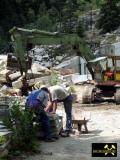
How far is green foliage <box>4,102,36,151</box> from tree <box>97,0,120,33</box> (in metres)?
42.4

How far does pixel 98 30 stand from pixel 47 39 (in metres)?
31.9

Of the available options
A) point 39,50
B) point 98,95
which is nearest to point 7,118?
point 98,95

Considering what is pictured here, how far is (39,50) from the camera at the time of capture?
45.1 meters

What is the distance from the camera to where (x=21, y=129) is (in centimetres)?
1317

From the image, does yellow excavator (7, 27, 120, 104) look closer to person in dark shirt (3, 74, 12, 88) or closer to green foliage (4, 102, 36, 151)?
person in dark shirt (3, 74, 12, 88)

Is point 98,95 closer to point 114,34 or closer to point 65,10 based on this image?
point 114,34

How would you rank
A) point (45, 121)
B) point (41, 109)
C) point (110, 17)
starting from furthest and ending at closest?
point (110, 17) → point (45, 121) → point (41, 109)

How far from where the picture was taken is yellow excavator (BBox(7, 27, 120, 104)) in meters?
23.8

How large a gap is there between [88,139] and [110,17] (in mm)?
41792

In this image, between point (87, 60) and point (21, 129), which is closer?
point (21, 129)

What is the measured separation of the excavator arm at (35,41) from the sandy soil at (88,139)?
488 cm

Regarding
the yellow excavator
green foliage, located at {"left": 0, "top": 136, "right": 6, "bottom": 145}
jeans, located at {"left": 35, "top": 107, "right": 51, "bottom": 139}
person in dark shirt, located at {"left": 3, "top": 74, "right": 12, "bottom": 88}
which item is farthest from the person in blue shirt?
person in dark shirt, located at {"left": 3, "top": 74, "right": 12, "bottom": 88}

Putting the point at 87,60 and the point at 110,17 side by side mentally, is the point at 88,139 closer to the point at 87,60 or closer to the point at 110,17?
the point at 87,60

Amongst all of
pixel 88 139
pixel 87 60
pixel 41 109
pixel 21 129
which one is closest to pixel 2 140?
pixel 21 129
